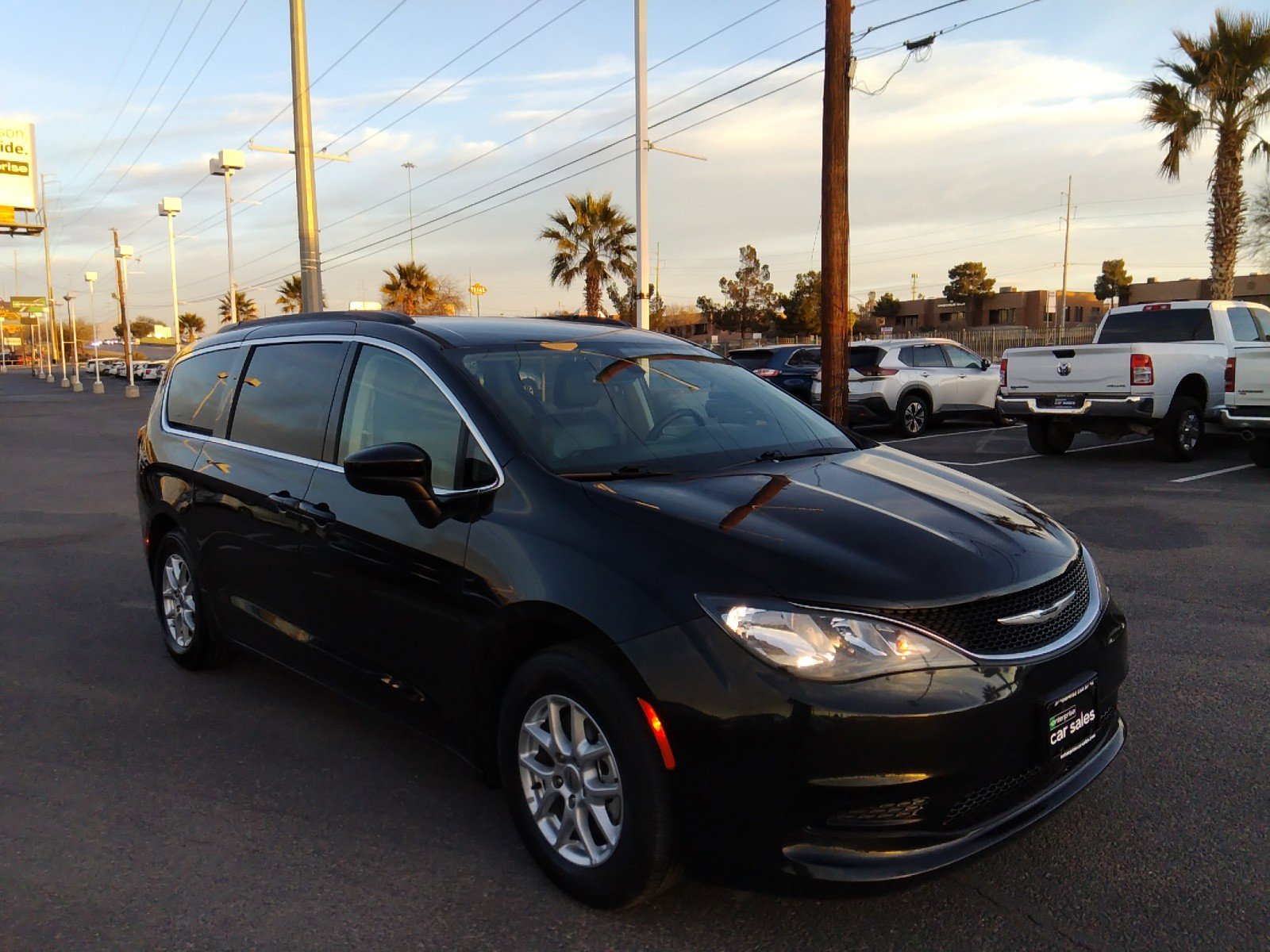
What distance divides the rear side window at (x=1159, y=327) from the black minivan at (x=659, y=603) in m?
11.1

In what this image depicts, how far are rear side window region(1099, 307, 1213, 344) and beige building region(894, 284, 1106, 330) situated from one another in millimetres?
48346

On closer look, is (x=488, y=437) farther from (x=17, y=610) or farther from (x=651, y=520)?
(x=17, y=610)

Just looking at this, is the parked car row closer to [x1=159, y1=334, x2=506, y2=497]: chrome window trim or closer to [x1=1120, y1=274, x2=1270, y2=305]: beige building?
[x1=159, y1=334, x2=506, y2=497]: chrome window trim

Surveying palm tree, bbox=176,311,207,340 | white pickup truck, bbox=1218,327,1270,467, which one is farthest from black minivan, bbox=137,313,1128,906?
palm tree, bbox=176,311,207,340

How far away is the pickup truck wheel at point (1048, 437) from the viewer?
13570 millimetres

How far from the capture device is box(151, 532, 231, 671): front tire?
16.0 feet

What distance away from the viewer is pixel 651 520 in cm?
282

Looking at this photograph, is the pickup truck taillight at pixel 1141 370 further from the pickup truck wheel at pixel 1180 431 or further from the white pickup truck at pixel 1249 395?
the white pickup truck at pixel 1249 395

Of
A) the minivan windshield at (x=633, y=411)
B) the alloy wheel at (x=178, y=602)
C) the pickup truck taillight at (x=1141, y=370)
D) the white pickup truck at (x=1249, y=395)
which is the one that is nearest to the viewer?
the minivan windshield at (x=633, y=411)

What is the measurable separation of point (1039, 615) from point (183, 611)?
4.08m

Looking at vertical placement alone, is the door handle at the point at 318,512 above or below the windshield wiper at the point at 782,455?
below

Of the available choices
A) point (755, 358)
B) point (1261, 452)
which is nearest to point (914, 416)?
point (755, 358)

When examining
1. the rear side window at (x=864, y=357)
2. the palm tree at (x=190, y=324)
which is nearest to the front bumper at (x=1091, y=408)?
the rear side window at (x=864, y=357)

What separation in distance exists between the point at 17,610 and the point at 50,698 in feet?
6.41
